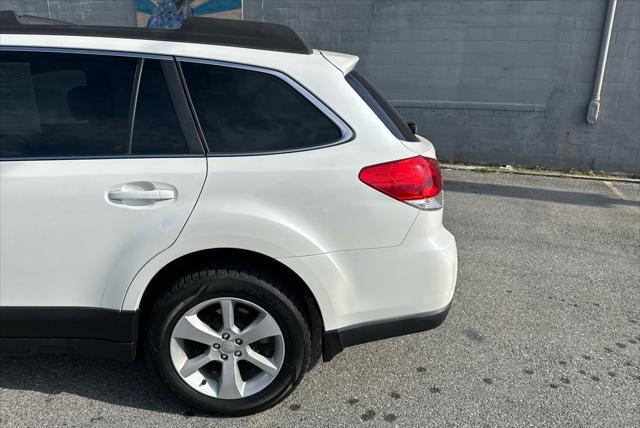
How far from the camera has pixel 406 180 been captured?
89.1 inches

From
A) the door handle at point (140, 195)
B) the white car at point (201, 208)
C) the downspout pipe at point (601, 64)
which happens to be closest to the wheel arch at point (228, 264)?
the white car at point (201, 208)

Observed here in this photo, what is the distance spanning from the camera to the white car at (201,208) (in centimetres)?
216

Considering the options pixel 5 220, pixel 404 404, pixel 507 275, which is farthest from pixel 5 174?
pixel 507 275

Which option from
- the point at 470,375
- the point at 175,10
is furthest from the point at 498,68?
the point at 470,375

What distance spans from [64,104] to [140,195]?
59 cm

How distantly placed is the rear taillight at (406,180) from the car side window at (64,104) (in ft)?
3.71

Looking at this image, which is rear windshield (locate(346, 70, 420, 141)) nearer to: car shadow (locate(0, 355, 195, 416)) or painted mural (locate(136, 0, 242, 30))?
car shadow (locate(0, 355, 195, 416))

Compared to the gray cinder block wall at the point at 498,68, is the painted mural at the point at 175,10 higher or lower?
higher

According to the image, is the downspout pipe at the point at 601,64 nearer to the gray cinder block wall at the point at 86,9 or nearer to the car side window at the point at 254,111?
the car side window at the point at 254,111

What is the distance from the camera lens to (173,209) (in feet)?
7.07

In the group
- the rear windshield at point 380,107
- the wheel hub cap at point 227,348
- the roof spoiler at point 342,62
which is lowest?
the wheel hub cap at point 227,348

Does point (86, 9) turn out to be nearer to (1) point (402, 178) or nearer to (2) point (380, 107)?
(2) point (380, 107)

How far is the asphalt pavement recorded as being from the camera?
7.91 feet

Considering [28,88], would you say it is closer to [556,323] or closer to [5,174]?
[5,174]
